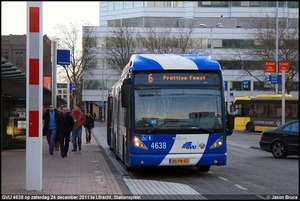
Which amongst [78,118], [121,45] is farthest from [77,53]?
[78,118]

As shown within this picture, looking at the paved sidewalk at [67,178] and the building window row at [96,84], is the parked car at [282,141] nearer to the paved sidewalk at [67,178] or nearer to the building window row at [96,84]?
the paved sidewalk at [67,178]

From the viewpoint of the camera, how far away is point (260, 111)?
3919 cm

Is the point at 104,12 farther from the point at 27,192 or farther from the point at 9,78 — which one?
the point at 27,192

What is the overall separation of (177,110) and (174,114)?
13 cm

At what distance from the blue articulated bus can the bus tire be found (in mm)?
6700

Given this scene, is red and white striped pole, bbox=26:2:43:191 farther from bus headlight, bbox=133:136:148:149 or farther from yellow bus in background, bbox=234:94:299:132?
yellow bus in background, bbox=234:94:299:132

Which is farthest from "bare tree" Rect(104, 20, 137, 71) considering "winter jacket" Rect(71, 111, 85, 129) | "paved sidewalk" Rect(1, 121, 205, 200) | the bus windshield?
the bus windshield

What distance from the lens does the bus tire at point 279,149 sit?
18.6m

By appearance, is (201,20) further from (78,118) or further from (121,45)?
(78,118)

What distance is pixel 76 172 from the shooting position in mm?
13352

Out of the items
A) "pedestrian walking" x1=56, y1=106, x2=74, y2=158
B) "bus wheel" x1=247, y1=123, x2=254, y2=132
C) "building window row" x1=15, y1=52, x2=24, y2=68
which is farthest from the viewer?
"bus wheel" x1=247, y1=123, x2=254, y2=132

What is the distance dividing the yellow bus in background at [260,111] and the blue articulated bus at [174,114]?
919 inches

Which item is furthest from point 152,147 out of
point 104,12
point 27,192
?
point 104,12

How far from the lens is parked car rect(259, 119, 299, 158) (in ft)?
59.8
